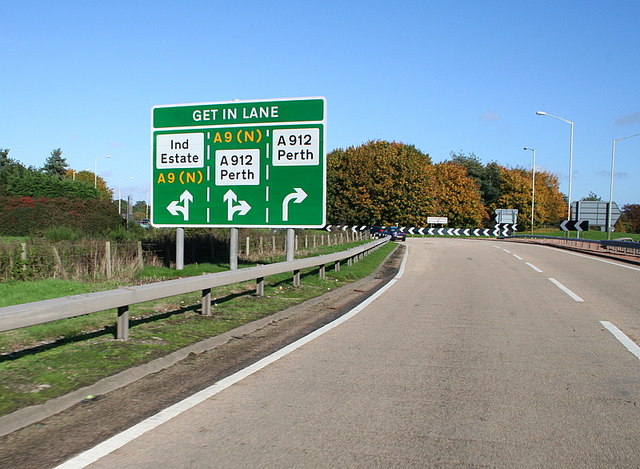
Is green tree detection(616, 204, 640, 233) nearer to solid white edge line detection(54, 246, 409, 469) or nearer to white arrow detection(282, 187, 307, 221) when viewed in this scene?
white arrow detection(282, 187, 307, 221)

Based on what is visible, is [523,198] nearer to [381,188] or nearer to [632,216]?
[381,188]

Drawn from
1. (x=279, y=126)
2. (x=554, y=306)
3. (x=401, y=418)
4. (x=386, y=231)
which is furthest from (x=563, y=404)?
(x=386, y=231)

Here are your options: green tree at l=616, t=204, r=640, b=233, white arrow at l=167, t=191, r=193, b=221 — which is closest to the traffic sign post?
white arrow at l=167, t=191, r=193, b=221

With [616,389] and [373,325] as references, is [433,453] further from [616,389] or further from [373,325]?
[373,325]

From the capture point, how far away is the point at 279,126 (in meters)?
15.4

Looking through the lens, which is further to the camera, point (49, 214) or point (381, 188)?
point (381, 188)

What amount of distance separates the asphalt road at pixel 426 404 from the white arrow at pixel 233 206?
647 cm

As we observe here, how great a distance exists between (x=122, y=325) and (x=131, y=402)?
238 centimetres

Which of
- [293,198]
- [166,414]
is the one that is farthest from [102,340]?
[293,198]

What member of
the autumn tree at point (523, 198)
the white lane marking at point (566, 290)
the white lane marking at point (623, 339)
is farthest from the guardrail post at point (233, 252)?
the autumn tree at point (523, 198)

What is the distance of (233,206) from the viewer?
15.9 metres

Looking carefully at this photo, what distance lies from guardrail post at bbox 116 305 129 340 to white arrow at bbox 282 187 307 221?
7.95 m

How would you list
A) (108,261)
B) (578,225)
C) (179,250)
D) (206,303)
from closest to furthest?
(206,303)
(108,261)
(179,250)
(578,225)

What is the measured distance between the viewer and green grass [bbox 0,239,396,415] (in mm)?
5441
